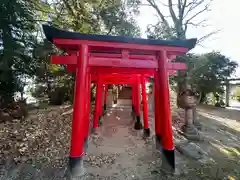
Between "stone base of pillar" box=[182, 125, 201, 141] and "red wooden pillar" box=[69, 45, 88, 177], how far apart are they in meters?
3.59

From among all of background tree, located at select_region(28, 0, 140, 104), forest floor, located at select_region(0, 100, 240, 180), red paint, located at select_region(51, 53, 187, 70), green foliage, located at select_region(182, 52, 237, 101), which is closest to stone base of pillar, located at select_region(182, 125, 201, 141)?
forest floor, located at select_region(0, 100, 240, 180)

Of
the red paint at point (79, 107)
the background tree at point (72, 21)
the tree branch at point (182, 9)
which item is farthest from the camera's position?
the tree branch at point (182, 9)

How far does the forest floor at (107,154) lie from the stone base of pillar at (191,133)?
21 centimetres

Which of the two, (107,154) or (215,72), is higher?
(215,72)

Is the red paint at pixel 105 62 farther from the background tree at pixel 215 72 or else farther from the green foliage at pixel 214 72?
the background tree at pixel 215 72

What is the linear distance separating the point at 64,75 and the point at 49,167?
6136mm

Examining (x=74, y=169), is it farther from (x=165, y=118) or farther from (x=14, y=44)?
(x=14, y=44)

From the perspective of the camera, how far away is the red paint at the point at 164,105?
327cm

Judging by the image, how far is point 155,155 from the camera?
4.05 metres

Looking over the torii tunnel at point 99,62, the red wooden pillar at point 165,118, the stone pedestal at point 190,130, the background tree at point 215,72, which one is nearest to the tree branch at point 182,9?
the background tree at point 215,72

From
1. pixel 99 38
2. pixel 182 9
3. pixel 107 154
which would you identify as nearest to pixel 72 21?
pixel 99 38

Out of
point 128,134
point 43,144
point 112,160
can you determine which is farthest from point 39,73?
point 112,160

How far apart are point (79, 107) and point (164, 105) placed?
1.70 metres

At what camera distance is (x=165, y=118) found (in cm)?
330
